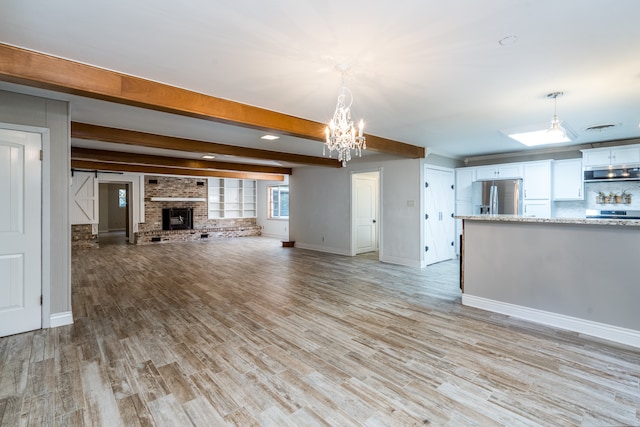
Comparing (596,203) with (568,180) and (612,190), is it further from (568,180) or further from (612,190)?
(568,180)

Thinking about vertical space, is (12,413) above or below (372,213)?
below

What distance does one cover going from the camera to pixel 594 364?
2.47 meters

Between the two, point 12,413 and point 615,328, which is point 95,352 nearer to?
point 12,413

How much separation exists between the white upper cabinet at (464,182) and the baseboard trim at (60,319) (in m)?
7.29

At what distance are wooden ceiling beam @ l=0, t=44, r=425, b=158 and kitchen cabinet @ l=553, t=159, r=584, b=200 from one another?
5.24m

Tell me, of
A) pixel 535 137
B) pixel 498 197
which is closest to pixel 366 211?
pixel 498 197

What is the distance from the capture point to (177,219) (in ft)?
35.9

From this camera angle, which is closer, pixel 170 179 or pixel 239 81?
pixel 239 81

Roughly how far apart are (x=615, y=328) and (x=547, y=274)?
2.27ft

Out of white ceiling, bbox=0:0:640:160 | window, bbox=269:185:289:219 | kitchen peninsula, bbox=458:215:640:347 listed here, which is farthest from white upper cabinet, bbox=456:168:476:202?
window, bbox=269:185:289:219

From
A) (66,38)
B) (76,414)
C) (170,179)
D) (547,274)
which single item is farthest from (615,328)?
(170,179)

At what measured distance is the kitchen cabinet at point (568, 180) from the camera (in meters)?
5.68

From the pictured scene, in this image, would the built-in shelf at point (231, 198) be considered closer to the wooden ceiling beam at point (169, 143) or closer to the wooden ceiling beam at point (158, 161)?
the wooden ceiling beam at point (158, 161)

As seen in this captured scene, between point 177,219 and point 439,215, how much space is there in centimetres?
883
